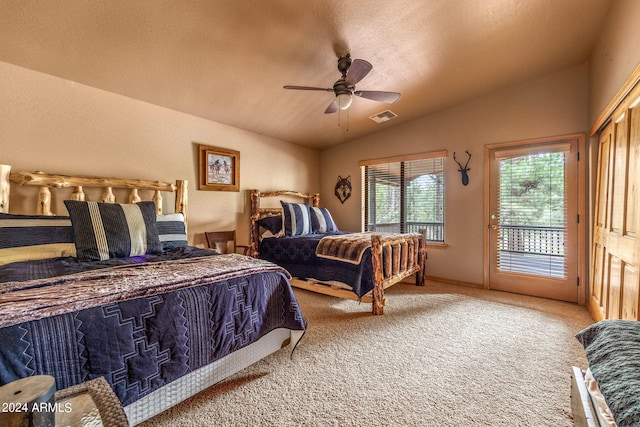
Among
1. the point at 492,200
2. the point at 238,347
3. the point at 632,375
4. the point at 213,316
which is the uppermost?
the point at 492,200

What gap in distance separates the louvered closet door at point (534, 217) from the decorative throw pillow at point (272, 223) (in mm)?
2854

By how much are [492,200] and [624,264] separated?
190cm

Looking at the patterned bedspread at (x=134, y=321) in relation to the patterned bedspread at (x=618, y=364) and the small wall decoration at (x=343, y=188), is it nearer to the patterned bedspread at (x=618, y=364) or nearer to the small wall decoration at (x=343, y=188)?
the patterned bedspread at (x=618, y=364)

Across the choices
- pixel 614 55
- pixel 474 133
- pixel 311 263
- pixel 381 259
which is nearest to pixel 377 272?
pixel 381 259

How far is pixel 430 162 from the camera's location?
429cm

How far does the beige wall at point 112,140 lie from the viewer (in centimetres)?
230

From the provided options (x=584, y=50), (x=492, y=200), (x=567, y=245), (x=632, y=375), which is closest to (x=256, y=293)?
(x=632, y=375)

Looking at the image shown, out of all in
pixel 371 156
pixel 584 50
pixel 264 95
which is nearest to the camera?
pixel 584 50

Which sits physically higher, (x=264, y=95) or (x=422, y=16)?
(x=422, y=16)

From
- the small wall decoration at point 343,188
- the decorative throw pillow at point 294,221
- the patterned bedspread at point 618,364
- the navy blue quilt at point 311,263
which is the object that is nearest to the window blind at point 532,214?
the navy blue quilt at point 311,263

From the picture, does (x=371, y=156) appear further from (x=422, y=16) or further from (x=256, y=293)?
(x=256, y=293)

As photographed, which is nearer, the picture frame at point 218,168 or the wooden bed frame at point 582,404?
the wooden bed frame at point 582,404

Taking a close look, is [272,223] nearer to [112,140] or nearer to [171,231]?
[171,231]

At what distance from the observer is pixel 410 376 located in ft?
5.87
